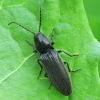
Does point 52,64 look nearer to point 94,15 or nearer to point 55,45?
point 55,45

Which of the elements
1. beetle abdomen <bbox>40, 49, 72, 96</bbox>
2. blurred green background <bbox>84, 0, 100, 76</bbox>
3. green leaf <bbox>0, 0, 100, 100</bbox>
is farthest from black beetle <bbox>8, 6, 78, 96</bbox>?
blurred green background <bbox>84, 0, 100, 76</bbox>

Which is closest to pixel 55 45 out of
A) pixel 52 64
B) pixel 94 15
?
pixel 52 64

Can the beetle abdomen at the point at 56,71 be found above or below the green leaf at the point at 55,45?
below

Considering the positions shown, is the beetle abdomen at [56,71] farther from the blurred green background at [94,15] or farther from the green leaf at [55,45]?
the blurred green background at [94,15]

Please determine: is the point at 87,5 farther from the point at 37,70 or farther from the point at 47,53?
the point at 37,70

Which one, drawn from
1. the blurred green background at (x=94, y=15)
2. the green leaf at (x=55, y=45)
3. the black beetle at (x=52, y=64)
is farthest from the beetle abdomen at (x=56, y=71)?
the blurred green background at (x=94, y=15)

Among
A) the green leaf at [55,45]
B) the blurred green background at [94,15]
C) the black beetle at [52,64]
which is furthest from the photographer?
the blurred green background at [94,15]
